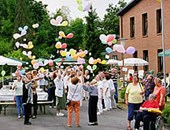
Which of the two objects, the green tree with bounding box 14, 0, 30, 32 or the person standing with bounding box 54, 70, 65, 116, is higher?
the green tree with bounding box 14, 0, 30, 32

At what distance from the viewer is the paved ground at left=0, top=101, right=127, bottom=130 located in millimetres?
14729

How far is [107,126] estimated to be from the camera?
1495cm

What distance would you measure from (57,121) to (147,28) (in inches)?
870

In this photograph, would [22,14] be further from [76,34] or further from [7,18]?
[76,34]

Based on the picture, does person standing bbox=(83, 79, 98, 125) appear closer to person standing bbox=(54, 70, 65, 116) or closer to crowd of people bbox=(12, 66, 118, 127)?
crowd of people bbox=(12, 66, 118, 127)

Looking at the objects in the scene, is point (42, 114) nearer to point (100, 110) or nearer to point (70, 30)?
point (100, 110)

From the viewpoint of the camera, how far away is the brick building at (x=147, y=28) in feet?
113

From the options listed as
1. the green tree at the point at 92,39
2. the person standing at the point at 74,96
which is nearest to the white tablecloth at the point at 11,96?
the person standing at the point at 74,96

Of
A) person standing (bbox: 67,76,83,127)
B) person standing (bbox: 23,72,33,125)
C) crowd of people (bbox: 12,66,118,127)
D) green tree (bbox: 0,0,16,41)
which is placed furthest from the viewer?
green tree (bbox: 0,0,16,41)

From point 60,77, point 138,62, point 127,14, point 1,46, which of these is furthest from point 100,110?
point 1,46

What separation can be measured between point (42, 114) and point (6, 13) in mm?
51511

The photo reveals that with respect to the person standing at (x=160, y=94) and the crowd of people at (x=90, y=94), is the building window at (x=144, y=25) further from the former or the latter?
the person standing at (x=160, y=94)

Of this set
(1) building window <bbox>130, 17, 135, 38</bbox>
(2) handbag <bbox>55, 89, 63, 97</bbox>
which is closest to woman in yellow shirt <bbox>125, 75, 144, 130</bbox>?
(2) handbag <bbox>55, 89, 63, 97</bbox>

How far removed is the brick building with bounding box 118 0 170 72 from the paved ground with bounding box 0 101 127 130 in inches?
625
